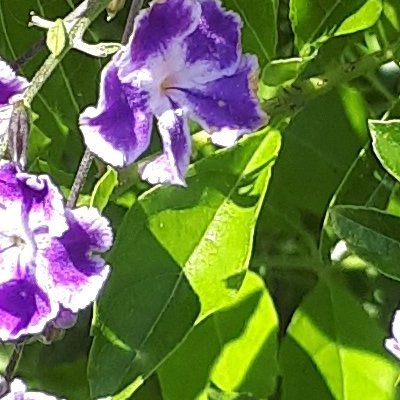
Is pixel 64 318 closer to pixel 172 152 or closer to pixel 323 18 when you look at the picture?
pixel 172 152

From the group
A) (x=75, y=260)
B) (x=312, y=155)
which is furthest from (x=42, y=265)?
(x=312, y=155)

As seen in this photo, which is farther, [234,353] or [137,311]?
[234,353]

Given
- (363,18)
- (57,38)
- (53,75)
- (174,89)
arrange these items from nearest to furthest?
(57,38), (174,89), (363,18), (53,75)

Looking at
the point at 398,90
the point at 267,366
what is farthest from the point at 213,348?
the point at 398,90

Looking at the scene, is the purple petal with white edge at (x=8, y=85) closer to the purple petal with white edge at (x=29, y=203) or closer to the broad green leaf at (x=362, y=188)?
the purple petal with white edge at (x=29, y=203)

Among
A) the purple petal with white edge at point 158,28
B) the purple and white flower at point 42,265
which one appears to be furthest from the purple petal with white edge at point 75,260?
the purple petal with white edge at point 158,28

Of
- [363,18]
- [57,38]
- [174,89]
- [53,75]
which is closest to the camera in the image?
[57,38]

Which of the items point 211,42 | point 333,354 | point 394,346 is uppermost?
point 211,42
